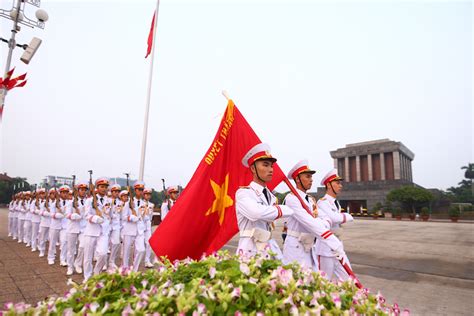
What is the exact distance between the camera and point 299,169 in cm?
438

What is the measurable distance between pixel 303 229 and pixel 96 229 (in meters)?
4.88

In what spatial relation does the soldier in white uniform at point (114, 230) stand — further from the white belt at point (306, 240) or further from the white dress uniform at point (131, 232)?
the white belt at point (306, 240)

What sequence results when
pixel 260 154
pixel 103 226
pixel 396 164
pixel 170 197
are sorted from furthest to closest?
pixel 396 164
pixel 170 197
pixel 103 226
pixel 260 154

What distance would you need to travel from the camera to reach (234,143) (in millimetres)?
4223

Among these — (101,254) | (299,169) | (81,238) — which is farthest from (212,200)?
(81,238)

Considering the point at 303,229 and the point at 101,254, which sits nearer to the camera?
the point at 303,229

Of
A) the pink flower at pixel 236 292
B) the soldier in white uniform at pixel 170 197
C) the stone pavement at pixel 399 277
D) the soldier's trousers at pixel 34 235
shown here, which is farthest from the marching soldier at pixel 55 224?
the pink flower at pixel 236 292

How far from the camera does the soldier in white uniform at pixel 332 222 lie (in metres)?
4.05

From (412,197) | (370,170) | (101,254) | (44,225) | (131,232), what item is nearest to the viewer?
(101,254)

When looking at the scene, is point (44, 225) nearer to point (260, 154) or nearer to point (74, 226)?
point (74, 226)

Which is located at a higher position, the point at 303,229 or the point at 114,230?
the point at 303,229

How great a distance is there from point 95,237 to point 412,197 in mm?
46692

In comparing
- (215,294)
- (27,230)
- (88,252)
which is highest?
(215,294)

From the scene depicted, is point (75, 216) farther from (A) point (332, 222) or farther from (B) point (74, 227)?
(A) point (332, 222)
